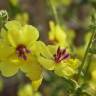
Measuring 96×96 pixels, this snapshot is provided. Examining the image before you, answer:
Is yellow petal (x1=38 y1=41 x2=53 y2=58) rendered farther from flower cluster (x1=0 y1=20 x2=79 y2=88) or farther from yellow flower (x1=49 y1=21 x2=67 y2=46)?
yellow flower (x1=49 y1=21 x2=67 y2=46)

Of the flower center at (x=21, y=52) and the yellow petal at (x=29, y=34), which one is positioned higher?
the yellow petal at (x=29, y=34)

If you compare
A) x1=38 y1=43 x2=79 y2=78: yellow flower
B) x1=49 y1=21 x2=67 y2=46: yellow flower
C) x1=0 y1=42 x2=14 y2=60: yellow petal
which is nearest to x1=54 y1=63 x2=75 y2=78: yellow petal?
x1=38 y1=43 x2=79 y2=78: yellow flower

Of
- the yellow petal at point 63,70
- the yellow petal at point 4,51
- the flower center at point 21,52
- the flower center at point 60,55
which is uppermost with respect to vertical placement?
the yellow petal at point 4,51

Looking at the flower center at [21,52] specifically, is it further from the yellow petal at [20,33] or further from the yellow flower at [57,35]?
the yellow flower at [57,35]

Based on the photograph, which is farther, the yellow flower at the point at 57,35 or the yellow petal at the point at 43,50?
the yellow flower at the point at 57,35

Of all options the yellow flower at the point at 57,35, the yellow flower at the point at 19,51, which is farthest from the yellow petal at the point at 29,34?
the yellow flower at the point at 57,35

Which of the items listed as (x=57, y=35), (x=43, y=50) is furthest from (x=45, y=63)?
(x=57, y=35)

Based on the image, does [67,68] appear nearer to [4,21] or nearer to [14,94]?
[4,21]
